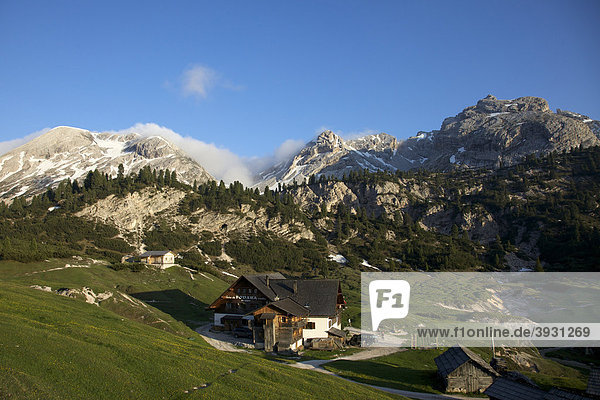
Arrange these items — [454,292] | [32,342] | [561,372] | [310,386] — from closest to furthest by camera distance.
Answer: [32,342], [310,386], [561,372], [454,292]

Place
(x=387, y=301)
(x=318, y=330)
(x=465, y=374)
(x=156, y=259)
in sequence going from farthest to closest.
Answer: (x=156, y=259) → (x=387, y=301) → (x=318, y=330) → (x=465, y=374)

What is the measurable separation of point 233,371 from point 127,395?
32.1ft

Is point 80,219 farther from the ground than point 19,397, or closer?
farther from the ground

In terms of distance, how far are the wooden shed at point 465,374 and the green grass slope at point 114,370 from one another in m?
11.5

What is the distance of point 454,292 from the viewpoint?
117 m

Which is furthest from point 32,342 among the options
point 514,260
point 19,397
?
point 514,260

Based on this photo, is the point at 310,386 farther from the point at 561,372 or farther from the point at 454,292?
the point at 454,292

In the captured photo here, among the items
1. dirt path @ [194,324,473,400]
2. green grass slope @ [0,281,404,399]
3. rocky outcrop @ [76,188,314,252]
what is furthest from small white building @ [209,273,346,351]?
rocky outcrop @ [76,188,314,252]

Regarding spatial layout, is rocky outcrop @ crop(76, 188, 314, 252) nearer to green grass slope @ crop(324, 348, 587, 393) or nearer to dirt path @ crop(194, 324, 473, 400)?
dirt path @ crop(194, 324, 473, 400)

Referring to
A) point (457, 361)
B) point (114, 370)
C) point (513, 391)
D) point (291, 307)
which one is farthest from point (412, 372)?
point (114, 370)

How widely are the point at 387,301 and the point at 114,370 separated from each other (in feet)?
227

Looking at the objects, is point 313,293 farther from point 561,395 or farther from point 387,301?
point 561,395

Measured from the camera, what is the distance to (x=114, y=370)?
2061 centimetres

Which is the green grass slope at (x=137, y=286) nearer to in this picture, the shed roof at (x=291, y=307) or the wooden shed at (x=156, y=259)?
the wooden shed at (x=156, y=259)
